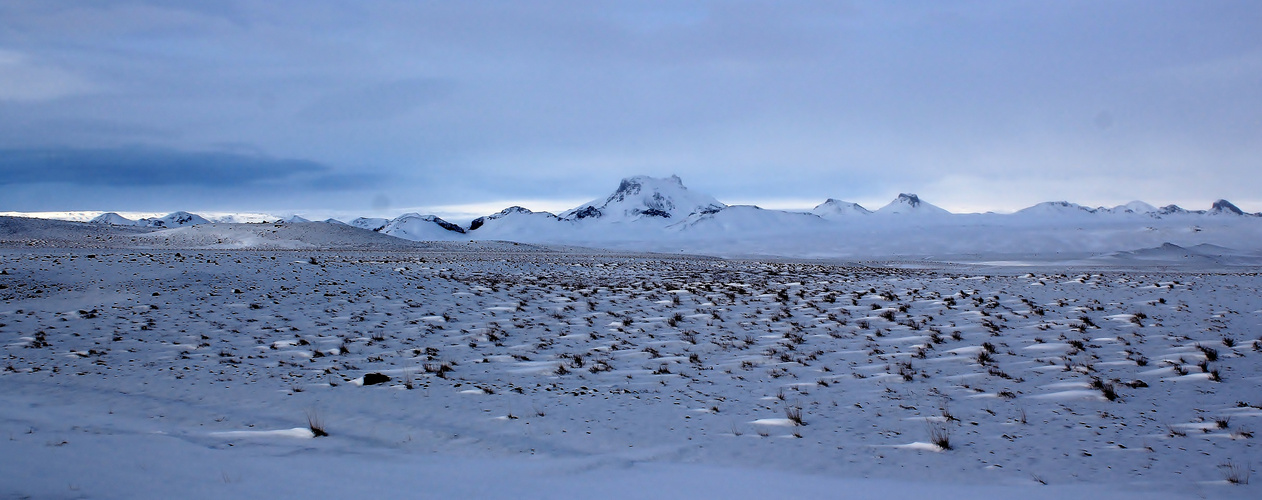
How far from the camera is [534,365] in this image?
11812mm

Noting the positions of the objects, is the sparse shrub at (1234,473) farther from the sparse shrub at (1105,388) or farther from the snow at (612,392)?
the sparse shrub at (1105,388)

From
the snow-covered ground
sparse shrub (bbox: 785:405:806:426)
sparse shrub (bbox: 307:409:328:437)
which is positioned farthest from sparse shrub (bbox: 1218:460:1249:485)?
sparse shrub (bbox: 307:409:328:437)

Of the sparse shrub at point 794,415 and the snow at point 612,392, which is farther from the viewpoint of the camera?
the sparse shrub at point 794,415

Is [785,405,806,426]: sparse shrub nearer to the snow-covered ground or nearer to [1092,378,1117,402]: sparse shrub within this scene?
the snow-covered ground

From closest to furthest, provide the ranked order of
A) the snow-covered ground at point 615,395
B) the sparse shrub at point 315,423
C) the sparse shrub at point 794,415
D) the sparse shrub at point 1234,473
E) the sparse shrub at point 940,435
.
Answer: the sparse shrub at point 1234,473
the snow-covered ground at point 615,395
the sparse shrub at point 940,435
the sparse shrub at point 315,423
the sparse shrub at point 794,415

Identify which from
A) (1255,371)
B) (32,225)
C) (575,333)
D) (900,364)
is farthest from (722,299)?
(32,225)

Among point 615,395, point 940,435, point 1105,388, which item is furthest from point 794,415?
point 1105,388

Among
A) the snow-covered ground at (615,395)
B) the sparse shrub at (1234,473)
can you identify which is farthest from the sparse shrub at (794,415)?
the sparse shrub at (1234,473)

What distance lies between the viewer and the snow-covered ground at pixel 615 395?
6504 mm

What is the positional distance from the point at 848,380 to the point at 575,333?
21.2 ft

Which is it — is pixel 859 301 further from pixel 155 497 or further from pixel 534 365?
pixel 155 497

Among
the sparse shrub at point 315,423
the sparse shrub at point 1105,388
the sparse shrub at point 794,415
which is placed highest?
the sparse shrub at point 1105,388

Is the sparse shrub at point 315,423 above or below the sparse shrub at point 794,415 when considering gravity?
below

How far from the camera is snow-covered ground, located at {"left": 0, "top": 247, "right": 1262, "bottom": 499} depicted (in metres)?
6.50
